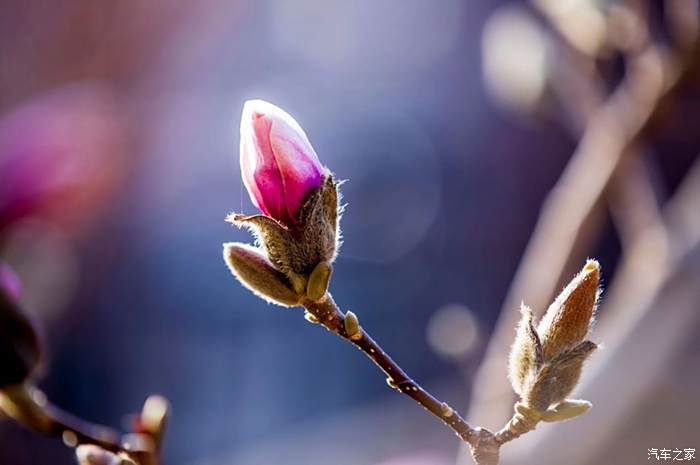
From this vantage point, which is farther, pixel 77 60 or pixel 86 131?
pixel 77 60

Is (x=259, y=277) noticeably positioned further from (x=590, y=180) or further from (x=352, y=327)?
(x=590, y=180)

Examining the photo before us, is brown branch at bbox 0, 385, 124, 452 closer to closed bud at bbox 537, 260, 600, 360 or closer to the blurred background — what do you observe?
closed bud at bbox 537, 260, 600, 360

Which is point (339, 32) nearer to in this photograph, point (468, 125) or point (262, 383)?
point (468, 125)

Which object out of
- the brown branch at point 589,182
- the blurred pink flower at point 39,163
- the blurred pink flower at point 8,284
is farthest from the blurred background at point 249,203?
the blurred pink flower at point 8,284

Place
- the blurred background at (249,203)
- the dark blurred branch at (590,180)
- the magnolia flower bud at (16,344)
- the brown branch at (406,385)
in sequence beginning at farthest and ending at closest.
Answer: the blurred background at (249,203)
the dark blurred branch at (590,180)
the magnolia flower bud at (16,344)
the brown branch at (406,385)

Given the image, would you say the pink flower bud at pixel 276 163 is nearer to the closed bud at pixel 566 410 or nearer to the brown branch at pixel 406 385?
the brown branch at pixel 406 385

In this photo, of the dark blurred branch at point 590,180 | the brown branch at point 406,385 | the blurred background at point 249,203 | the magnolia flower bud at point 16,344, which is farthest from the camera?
the blurred background at point 249,203

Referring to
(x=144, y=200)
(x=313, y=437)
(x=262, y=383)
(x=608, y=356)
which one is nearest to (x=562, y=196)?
(x=608, y=356)
